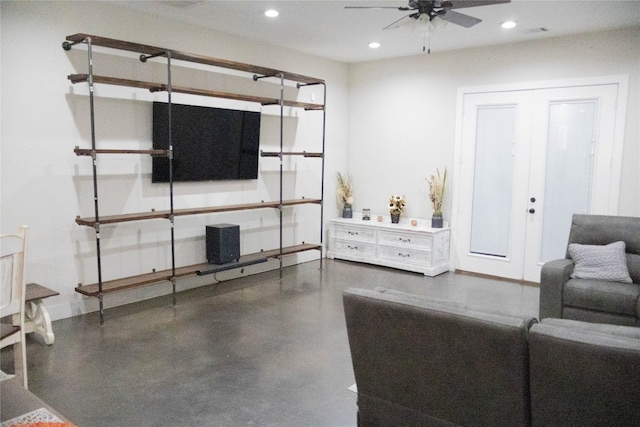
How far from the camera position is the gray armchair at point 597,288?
3830 mm

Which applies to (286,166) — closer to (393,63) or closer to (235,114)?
(235,114)

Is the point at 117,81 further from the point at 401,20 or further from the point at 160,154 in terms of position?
the point at 401,20

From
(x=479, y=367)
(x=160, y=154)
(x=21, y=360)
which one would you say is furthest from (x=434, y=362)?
(x=160, y=154)

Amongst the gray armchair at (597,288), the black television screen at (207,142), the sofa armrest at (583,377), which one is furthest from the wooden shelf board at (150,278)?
the sofa armrest at (583,377)

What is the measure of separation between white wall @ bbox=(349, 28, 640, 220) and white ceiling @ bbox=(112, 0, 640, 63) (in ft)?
0.65

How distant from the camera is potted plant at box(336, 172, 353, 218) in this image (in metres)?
7.28

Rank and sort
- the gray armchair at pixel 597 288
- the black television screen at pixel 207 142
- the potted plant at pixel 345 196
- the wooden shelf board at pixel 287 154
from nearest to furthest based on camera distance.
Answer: the gray armchair at pixel 597 288 → the black television screen at pixel 207 142 → the wooden shelf board at pixel 287 154 → the potted plant at pixel 345 196

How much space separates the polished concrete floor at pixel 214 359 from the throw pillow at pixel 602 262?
0.75 metres

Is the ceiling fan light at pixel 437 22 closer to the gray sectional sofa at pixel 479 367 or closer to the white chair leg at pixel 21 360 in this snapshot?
the gray sectional sofa at pixel 479 367

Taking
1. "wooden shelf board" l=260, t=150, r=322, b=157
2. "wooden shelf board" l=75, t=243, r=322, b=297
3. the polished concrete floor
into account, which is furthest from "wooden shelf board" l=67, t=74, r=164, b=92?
the polished concrete floor

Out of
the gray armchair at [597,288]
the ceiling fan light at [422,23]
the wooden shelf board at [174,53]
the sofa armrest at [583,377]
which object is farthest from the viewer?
the wooden shelf board at [174,53]

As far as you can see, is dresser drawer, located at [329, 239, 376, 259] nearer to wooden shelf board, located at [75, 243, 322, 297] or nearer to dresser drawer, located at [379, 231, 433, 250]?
dresser drawer, located at [379, 231, 433, 250]

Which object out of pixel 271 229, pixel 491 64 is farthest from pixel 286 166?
pixel 491 64

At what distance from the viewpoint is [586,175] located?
5559 mm
